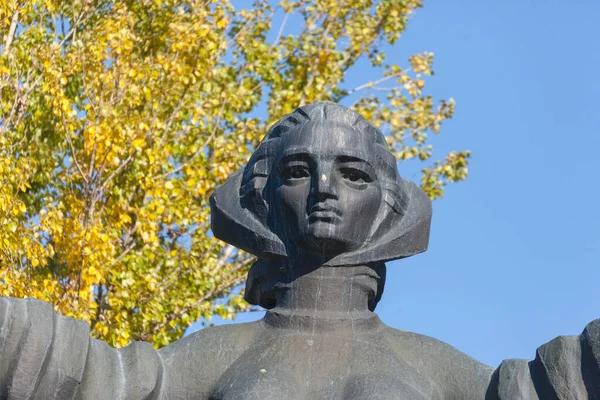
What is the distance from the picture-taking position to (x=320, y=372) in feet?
22.3

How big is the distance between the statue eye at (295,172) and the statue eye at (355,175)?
0.16 meters

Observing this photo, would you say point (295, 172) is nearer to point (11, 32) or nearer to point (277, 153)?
point (277, 153)

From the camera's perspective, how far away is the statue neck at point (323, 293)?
703cm

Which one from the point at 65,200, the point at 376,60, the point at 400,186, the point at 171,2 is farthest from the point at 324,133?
the point at 376,60

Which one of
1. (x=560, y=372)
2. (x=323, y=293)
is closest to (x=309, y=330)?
(x=323, y=293)

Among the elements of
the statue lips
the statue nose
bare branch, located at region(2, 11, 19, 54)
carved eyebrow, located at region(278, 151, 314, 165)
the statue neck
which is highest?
bare branch, located at region(2, 11, 19, 54)

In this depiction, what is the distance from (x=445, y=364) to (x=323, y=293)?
1.92 feet

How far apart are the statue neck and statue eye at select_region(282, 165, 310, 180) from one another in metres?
0.38

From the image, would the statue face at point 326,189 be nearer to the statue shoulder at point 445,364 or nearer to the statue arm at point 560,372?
the statue shoulder at point 445,364

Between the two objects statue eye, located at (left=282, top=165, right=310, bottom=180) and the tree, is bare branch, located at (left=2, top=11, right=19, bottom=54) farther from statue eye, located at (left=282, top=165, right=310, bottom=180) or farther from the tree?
statue eye, located at (left=282, top=165, right=310, bottom=180)

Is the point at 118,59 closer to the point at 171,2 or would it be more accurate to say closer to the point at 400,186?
the point at 171,2

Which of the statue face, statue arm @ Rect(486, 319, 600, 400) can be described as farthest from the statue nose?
statue arm @ Rect(486, 319, 600, 400)

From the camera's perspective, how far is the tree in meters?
16.7

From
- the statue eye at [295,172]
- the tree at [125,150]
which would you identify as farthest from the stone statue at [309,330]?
the tree at [125,150]
